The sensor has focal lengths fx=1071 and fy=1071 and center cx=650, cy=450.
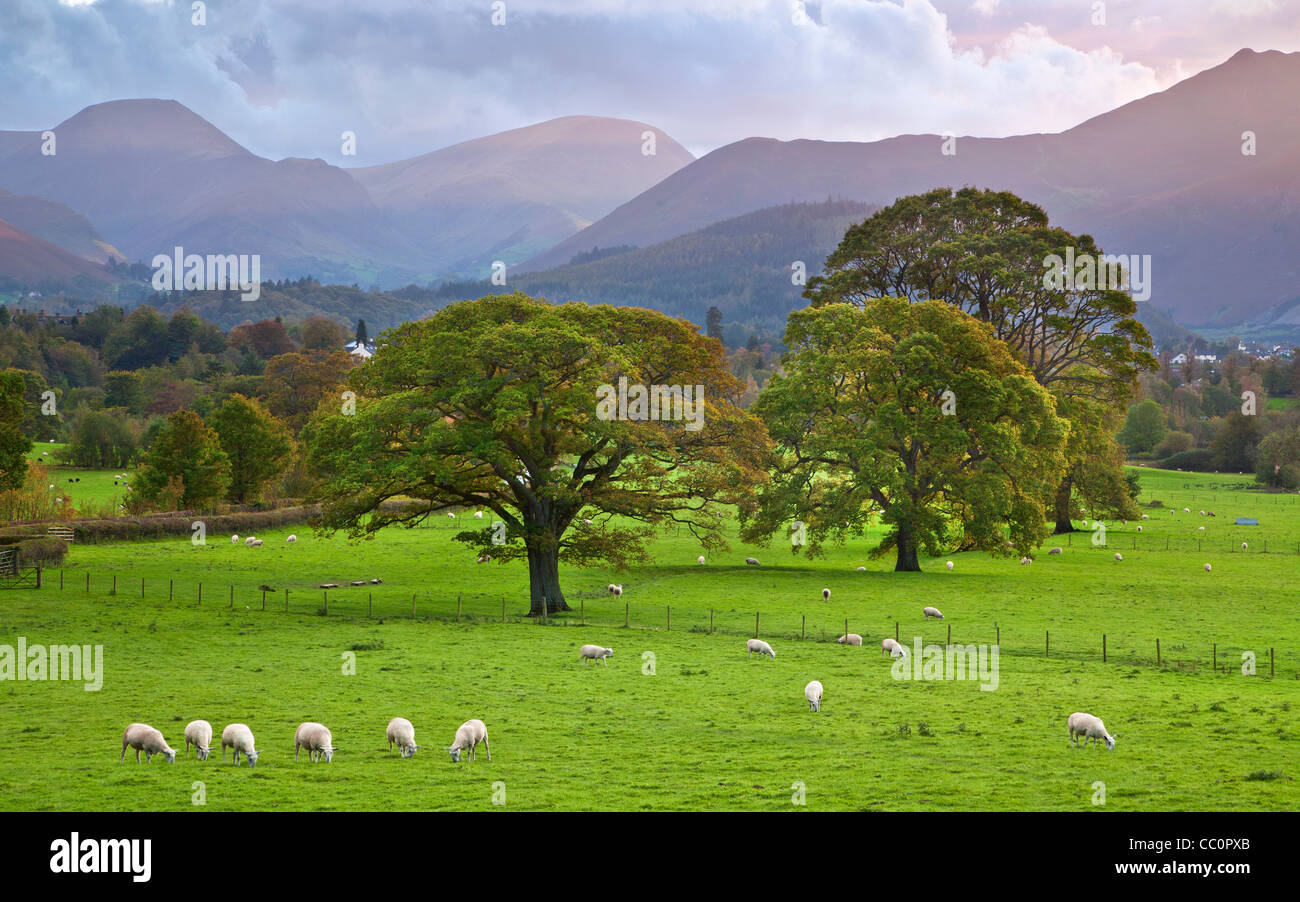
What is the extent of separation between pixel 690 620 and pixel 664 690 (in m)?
14.0

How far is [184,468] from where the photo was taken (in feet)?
237

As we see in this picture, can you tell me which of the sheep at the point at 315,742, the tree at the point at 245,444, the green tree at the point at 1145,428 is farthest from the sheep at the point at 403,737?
the green tree at the point at 1145,428

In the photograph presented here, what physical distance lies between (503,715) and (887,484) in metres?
30.7

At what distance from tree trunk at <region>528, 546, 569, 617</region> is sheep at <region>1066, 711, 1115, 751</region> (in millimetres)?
23513

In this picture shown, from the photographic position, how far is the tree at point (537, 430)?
130 feet

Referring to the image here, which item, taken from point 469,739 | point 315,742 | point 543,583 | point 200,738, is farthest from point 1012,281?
point 200,738

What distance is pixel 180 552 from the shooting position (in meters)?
60.1

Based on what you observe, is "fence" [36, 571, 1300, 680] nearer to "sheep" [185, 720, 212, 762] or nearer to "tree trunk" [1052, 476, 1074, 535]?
"sheep" [185, 720, 212, 762]

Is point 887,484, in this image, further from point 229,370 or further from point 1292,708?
point 229,370

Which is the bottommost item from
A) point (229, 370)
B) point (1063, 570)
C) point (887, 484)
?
point (1063, 570)

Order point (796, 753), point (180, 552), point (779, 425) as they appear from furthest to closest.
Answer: point (180, 552)
point (779, 425)
point (796, 753)

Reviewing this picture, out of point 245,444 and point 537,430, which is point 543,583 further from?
point 245,444
